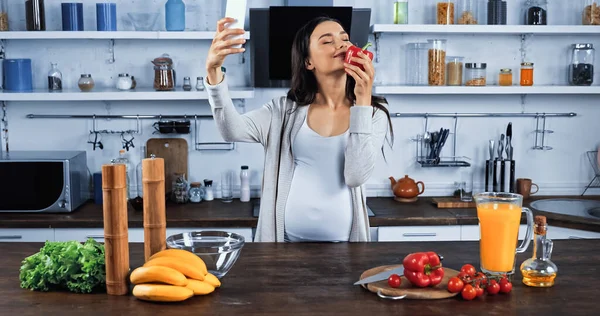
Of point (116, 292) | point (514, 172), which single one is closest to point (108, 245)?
point (116, 292)

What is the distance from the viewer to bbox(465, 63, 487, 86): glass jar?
13.6 ft

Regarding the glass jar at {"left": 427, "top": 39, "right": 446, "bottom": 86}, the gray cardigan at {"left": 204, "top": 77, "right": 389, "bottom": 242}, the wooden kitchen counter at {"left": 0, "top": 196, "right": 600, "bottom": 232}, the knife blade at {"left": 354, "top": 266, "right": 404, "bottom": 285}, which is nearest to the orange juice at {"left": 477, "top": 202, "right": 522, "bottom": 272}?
the knife blade at {"left": 354, "top": 266, "right": 404, "bottom": 285}

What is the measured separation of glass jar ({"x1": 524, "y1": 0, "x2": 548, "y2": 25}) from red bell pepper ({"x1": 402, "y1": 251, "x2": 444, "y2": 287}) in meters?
2.80

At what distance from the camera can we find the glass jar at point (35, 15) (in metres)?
4.07

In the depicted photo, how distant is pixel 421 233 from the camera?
375 centimetres

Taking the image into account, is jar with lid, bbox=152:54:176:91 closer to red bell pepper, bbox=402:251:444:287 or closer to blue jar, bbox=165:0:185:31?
blue jar, bbox=165:0:185:31

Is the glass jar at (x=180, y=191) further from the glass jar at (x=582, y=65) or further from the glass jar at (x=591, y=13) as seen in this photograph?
the glass jar at (x=591, y=13)

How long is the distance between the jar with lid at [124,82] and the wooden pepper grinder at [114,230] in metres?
2.41

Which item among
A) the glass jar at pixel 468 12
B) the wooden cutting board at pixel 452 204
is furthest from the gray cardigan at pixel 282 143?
the glass jar at pixel 468 12

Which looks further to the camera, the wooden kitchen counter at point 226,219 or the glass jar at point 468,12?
the glass jar at point 468,12

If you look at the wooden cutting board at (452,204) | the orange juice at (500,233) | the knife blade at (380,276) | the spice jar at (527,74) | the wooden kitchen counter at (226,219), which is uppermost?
the spice jar at (527,74)

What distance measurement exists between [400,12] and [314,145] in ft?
5.83

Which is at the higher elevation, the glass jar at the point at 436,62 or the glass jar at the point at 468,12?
the glass jar at the point at 468,12

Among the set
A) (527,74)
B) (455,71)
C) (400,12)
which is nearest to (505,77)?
(527,74)
